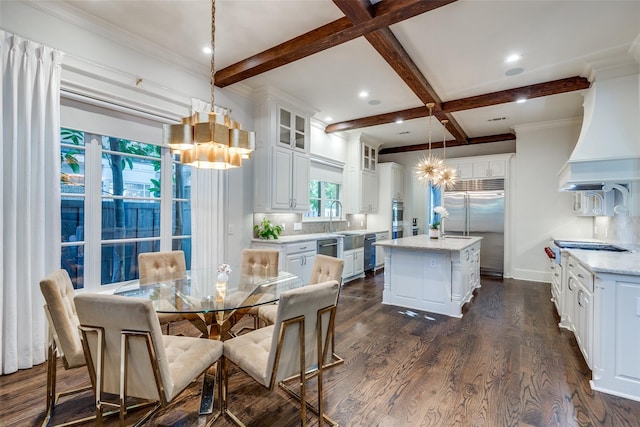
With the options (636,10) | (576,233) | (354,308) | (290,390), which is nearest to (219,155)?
(290,390)

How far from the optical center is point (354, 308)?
13.7 feet

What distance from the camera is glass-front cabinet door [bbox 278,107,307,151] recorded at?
4.59 m

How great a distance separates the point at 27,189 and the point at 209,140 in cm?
172

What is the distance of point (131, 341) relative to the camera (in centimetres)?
147

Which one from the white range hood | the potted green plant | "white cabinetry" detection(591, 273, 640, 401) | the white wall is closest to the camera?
"white cabinetry" detection(591, 273, 640, 401)

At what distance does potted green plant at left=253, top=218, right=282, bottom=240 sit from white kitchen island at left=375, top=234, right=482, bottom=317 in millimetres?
1510

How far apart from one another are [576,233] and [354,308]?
450 cm

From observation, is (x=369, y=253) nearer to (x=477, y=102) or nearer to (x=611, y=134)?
(x=477, y=102)

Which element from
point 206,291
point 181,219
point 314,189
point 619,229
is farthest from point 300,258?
point 619,229

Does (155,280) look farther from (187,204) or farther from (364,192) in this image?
(364,192)

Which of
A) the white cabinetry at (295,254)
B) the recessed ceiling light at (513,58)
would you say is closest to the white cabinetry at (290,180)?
the white cabinetry at (295,254)

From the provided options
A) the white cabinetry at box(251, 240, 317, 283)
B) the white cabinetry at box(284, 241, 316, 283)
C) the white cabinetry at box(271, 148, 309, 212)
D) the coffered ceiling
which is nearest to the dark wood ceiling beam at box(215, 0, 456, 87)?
the coffered ceiling

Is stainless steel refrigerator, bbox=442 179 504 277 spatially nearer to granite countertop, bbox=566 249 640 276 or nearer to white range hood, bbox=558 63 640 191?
white range hood, bbox=558 63 640 191

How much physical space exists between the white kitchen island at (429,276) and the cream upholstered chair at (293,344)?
7.83 feet
